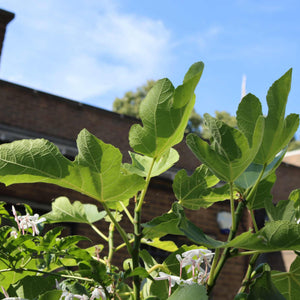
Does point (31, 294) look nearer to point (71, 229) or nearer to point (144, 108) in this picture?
point (144, 108)

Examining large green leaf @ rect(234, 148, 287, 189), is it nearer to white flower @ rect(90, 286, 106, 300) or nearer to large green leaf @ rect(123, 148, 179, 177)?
large green leaf @ rect(123, 148, 179, 177)

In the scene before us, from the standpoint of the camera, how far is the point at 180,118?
2.17 ft

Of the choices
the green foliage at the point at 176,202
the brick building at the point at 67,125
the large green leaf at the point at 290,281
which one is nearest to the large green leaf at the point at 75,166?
the green foliage at the point at 176,202

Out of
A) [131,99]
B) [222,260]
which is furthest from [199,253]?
[131,99]

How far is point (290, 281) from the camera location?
73cm

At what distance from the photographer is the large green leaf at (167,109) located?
0.64 metres

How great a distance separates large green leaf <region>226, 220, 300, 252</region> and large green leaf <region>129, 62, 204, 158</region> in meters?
0.19

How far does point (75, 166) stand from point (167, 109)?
0.15m

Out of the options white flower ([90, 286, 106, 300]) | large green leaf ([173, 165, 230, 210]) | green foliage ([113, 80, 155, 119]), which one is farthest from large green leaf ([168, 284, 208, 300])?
green foliage ([113, 80, 155, 119])

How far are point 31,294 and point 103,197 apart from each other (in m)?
0.22

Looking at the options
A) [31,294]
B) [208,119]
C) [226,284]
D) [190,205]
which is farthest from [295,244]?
[226,284]

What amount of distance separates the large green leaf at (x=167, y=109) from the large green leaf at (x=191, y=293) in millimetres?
210

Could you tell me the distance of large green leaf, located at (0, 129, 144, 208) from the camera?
66cm

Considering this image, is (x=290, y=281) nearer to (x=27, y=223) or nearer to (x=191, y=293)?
(x=191, y=293)
